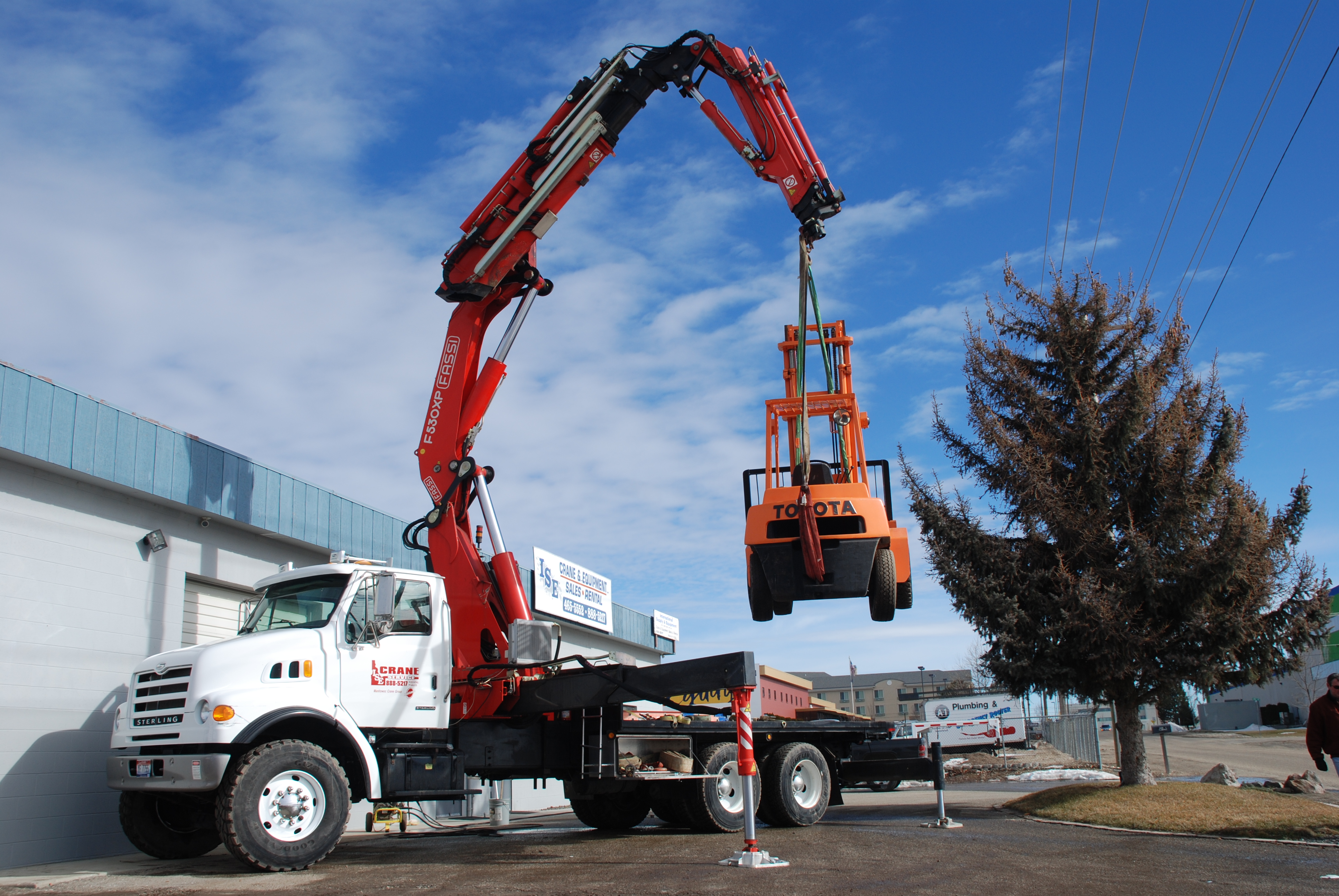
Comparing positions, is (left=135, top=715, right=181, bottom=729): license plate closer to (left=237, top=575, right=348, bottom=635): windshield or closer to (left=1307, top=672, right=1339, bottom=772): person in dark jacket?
(left=237, top=575, right=348, bottom=635): windshield

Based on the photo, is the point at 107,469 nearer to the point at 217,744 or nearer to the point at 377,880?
the point at 217,744

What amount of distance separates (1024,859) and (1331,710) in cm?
345

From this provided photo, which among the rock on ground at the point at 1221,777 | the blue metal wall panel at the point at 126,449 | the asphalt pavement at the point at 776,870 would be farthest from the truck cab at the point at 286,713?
the rock on ground at the point at 1221,777

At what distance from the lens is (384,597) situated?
33.6 ft

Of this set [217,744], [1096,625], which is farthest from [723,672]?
[1096,625]

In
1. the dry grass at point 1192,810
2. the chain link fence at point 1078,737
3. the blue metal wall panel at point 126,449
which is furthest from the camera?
the chain link fence at point 1078,737

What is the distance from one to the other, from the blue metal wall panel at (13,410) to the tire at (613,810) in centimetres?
826

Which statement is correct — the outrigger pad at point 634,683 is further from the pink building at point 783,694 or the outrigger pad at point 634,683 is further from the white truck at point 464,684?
the pink building at point 783,694

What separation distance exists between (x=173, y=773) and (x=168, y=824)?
6.19 ft

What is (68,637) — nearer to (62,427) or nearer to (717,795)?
(62,427)

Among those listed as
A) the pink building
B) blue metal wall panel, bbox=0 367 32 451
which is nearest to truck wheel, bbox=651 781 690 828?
blue metal wall panel, bbox=0 367 32 451

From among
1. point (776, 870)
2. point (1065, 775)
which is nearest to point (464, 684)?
point (776, 870)

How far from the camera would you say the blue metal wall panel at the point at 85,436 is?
11.3m

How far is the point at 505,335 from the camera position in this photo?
508 inches
